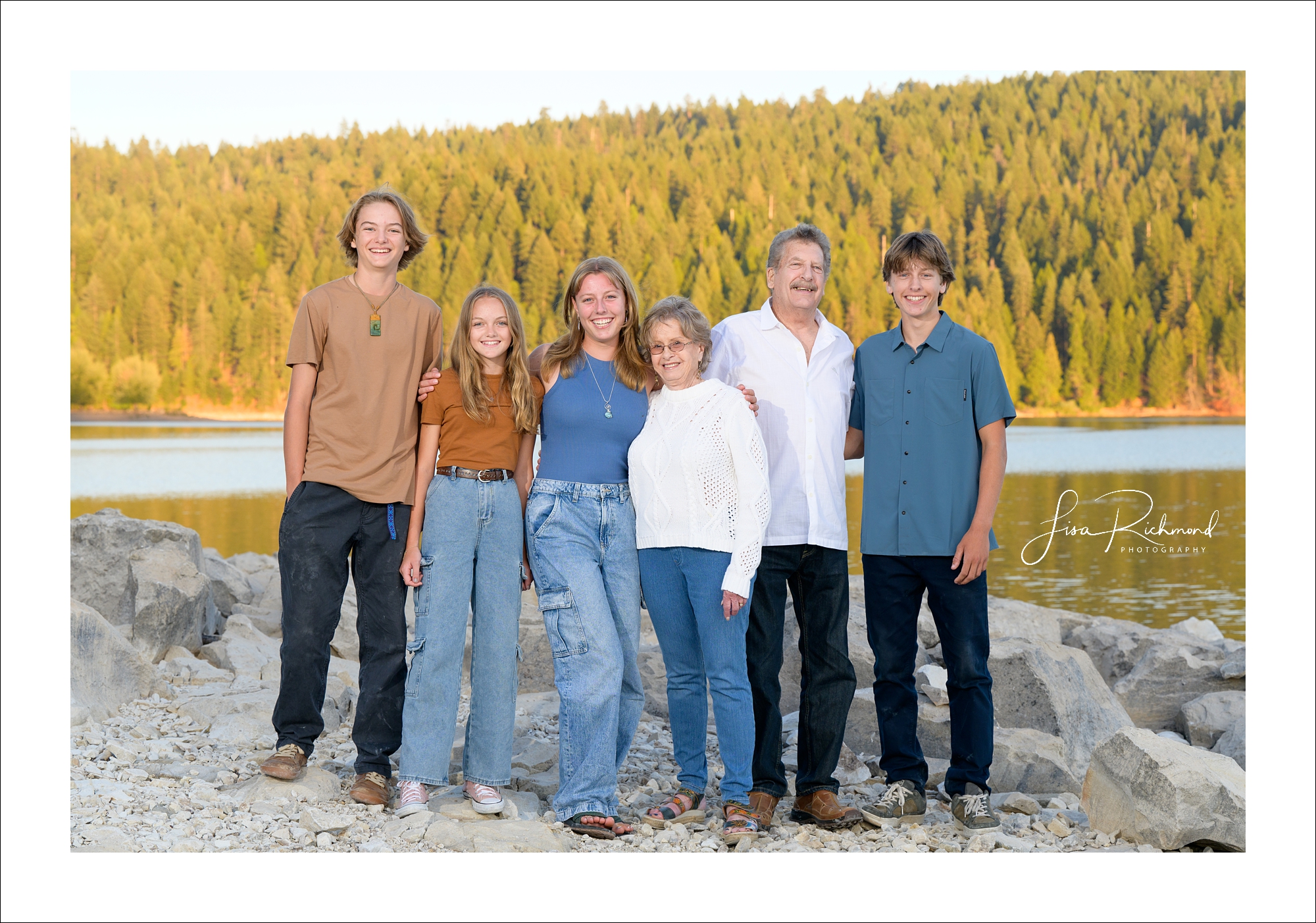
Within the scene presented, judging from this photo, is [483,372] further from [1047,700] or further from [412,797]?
[1047,700]

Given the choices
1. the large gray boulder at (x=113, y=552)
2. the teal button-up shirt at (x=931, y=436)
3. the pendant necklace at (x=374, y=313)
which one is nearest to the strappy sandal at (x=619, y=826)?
the teal button-up shirt at (x=931, y=436)

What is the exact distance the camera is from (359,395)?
4035 millimetres

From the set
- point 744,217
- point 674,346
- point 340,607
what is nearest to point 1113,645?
point 674,346

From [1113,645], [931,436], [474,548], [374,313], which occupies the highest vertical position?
[374,313]

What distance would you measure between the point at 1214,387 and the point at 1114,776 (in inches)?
1234

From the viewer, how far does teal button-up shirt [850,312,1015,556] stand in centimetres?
403

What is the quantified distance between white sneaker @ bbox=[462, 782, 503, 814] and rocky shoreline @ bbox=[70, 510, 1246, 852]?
58mm

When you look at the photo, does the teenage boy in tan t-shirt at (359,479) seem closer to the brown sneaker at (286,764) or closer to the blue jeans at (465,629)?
the brown sneaker at (286,764)

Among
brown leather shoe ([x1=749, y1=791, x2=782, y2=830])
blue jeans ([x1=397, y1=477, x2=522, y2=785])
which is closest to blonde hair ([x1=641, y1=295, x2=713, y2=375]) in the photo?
blue jeans ([x1=397, y1=477, x2=522, y2=785])

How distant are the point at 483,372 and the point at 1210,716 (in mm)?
5339

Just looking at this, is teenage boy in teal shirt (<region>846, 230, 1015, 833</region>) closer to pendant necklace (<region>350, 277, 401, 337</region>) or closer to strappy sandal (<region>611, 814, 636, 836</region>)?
strappy sandal (<region>611, 814, 636, 836</region>)

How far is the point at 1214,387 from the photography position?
31188mm

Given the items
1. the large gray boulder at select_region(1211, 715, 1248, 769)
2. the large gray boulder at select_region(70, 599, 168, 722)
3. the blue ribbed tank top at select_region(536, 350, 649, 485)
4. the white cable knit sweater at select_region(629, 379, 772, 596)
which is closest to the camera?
the white cable knit sweater at select_region(629, 379, 772, 596)

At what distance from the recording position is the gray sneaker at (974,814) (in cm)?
396
